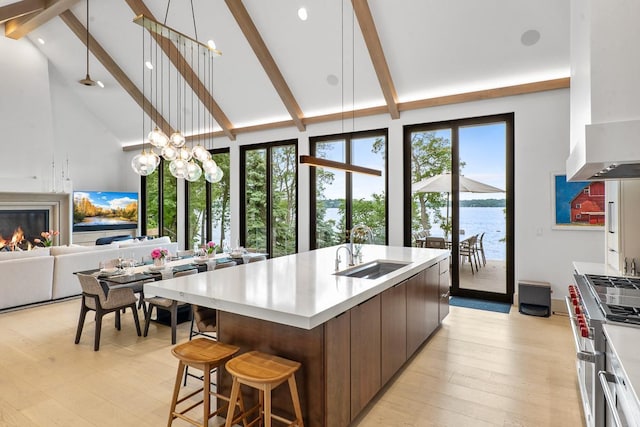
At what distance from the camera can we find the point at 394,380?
119 inches

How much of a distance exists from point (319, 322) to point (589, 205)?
15.4 ft

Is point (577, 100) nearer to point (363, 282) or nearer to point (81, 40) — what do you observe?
point (363, 282)

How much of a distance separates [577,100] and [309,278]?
7.05ft

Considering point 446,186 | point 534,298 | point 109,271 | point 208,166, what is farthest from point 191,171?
point 534,298

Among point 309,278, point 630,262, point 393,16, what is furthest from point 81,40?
point 630,262

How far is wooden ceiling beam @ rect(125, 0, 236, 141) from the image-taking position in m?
6.05

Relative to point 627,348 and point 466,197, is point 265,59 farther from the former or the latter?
point 627,348

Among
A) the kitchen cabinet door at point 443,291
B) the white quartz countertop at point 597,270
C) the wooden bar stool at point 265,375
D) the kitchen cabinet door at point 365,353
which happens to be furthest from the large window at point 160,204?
the white quartz countertop at point 597,270

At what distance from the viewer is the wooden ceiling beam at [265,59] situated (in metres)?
5.36

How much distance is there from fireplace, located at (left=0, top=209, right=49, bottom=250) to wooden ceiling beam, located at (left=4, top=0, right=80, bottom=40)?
366 centimetres

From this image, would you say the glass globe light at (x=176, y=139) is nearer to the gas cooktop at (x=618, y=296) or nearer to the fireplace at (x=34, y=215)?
the gas cooktop at (x=618, y=296)

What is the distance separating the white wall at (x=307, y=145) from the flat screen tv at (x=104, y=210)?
2.12 ft

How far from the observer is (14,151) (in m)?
7.53

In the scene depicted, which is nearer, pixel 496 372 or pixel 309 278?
pixel 309 278
